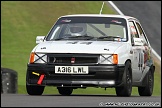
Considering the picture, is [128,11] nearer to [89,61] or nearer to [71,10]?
[71,10]

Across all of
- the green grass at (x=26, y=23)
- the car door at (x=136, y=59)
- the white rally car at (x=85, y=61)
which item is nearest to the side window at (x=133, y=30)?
the car door at (x=136, y=59)

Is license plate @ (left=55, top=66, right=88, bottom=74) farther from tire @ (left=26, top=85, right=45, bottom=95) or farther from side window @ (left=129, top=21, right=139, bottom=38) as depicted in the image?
side window @ (left=129, top=21, right=139, bottom=38)

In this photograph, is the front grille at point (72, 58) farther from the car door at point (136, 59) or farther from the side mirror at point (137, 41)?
the side mirror at point (137, 41)

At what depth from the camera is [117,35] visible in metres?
15.6

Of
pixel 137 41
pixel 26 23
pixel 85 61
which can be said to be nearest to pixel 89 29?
pixel 137 41

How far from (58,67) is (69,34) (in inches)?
54.2

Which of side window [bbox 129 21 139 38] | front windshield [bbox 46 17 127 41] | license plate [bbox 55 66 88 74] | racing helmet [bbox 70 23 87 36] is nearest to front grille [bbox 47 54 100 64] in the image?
license plate [bbox 55 66 88 74]

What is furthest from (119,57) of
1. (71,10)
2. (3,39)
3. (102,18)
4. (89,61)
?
(71,10)

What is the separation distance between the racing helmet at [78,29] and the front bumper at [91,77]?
132 centimetres

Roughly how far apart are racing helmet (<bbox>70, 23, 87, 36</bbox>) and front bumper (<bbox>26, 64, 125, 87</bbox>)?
1.32 metres

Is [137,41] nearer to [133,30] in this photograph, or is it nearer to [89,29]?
[133,30]

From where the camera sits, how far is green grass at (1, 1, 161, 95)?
31.6 meters

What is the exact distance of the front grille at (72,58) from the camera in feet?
47.2

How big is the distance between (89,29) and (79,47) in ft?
4.03
